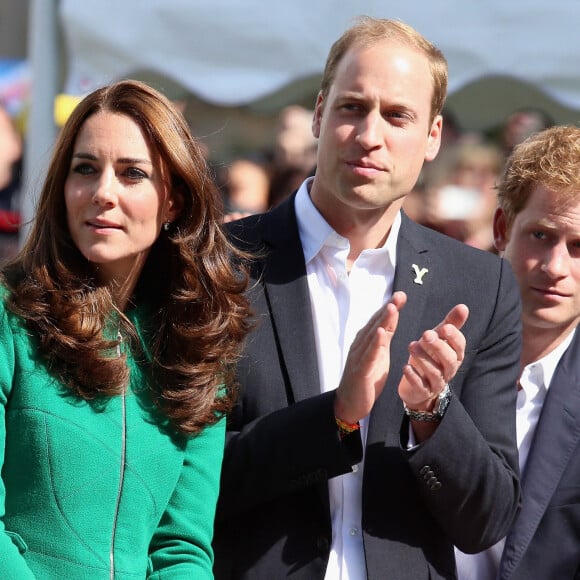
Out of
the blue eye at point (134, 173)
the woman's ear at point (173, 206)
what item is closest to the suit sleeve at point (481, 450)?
the woman's ear at point (173, 206)

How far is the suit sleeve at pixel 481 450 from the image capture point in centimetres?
287

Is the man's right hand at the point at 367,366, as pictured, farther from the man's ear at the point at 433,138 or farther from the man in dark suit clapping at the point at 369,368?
the man's ear at the point at 433,138

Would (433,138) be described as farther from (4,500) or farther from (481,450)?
(4,500)

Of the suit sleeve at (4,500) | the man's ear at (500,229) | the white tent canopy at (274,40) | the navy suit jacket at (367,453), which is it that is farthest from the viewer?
the white tent canopy at (274,40)

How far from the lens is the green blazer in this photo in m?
2.47

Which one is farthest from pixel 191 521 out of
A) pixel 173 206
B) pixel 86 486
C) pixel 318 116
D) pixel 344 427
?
pixel 318 116

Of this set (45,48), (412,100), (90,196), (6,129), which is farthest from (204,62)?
(90,196)

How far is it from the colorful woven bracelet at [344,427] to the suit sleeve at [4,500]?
2.61 ft

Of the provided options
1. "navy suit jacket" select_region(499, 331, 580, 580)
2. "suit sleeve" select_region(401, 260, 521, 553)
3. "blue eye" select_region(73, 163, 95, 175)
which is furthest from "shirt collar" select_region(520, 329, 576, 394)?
"blue eye" select_region(73, 163, 95, 175)

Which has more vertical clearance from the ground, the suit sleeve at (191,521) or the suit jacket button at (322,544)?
the suit sleeve at (191,521)

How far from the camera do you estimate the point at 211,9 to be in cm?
589

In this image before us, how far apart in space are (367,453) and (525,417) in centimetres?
73

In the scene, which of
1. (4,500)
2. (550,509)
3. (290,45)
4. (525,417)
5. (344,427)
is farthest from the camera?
(290,45)

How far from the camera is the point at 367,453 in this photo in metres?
Result: 2.93
